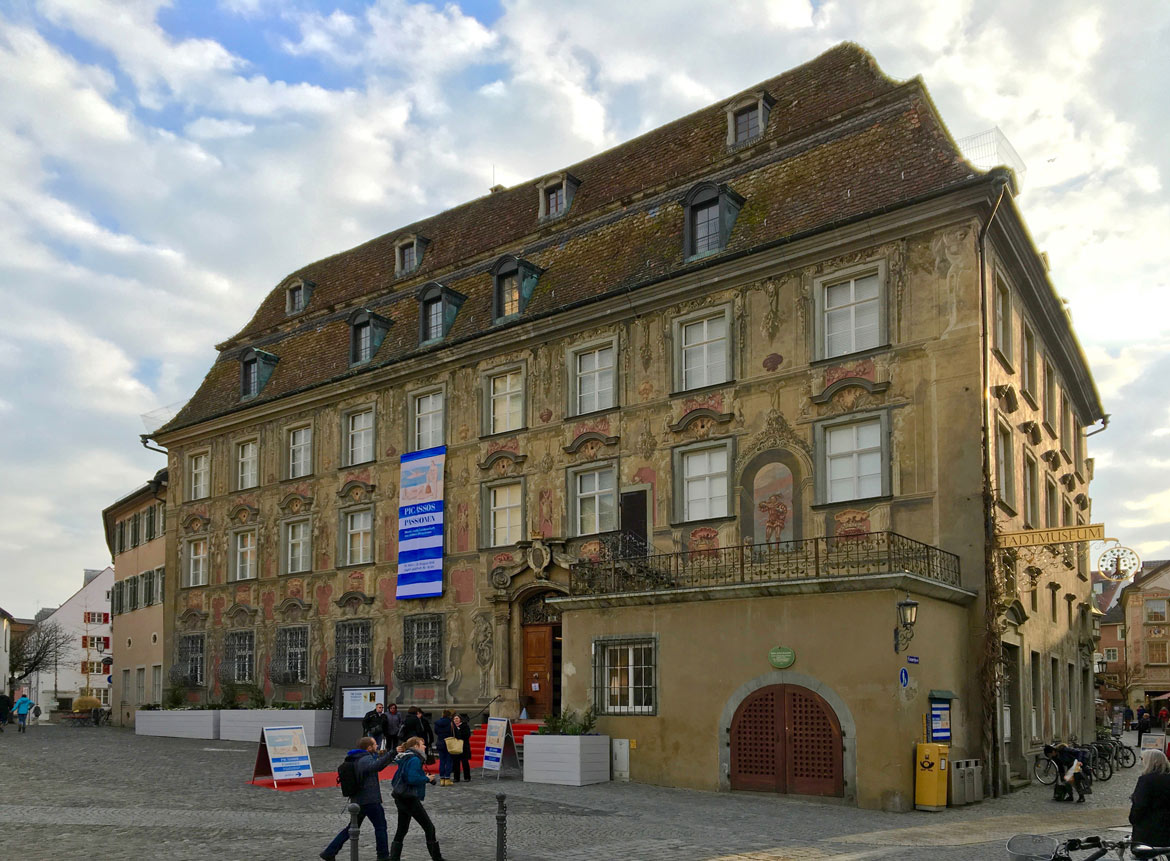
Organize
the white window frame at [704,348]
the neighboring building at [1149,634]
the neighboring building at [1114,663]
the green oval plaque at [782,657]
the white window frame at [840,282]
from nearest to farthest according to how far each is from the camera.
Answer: the green oval plaque at [782,657] < the white window frame at [840,282] < the white window frame at [704,348] < the neighboring building at [1114,663] < the neighboring building at [1149,634]

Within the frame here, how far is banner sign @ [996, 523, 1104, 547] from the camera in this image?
20.8 m

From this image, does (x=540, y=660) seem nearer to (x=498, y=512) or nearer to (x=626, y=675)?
(x=498, y=512)

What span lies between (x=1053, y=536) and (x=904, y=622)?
390cm

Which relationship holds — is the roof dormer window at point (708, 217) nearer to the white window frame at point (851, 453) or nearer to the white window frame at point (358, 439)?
the white window frame at point (851, 453)

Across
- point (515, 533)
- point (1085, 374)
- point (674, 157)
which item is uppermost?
point (674, 157)

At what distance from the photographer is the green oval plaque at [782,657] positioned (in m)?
20.1

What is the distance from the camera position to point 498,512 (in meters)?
29.4

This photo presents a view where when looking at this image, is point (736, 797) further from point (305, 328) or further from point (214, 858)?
point (305, 328)

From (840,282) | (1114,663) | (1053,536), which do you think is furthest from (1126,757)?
(1114,663)

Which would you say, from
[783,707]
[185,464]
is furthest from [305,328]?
[783,707]

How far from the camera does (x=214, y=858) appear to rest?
13273 millimetres

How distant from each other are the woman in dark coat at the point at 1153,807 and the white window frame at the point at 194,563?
31972 mm

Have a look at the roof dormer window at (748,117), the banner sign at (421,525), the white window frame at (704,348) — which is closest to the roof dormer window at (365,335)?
the banner sign at (421,525)

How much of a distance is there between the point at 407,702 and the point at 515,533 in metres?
5.29
